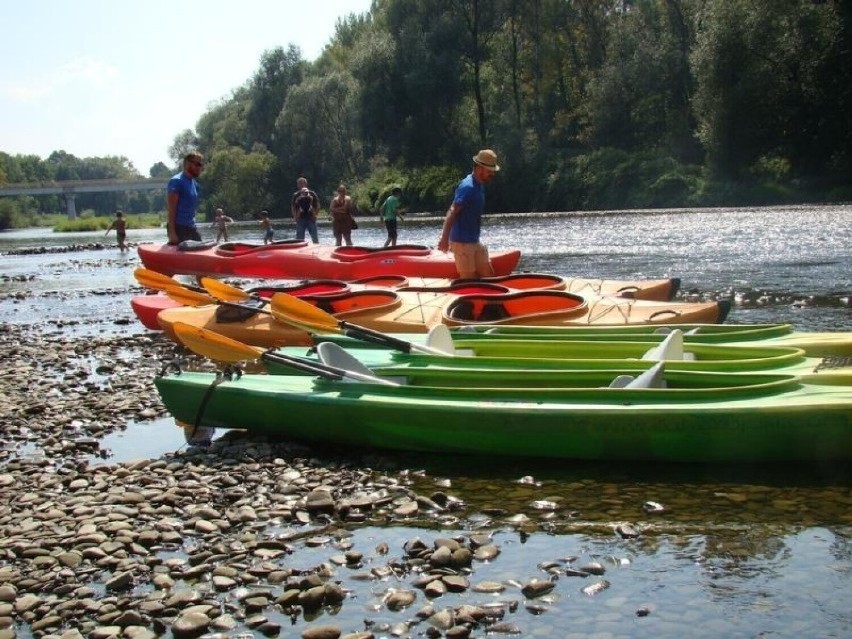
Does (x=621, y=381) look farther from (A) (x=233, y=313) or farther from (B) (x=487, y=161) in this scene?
(A) (x=233, y=313)

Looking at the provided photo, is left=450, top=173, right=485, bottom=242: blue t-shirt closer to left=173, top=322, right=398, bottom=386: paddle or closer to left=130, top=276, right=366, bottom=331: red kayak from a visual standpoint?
left=130, top=276, right=366, bottom=331: red kayak

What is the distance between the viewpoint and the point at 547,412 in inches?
217

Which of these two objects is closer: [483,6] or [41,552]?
[41,552]

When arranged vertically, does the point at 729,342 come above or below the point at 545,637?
above

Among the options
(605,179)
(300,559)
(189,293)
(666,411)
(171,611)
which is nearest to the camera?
(171,611)

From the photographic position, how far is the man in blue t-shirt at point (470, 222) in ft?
32.0

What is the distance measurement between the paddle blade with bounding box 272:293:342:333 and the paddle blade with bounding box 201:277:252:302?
176 cm

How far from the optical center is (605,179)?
42.7 metres

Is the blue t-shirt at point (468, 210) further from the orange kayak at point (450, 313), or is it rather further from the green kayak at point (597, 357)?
the green kayak at point (597, 357)

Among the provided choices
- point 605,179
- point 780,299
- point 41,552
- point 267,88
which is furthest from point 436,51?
point 41,552

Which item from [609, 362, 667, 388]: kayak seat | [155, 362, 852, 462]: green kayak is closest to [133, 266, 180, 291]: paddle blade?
[155, 362, 852, 462]: green kayak

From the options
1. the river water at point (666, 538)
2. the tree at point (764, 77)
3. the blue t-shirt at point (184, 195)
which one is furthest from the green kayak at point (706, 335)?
the tree at point (764, 77)

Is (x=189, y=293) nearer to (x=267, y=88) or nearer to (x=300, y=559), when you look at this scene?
(x=300, y=559)

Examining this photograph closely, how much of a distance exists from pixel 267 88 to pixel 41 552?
64.3 meters
